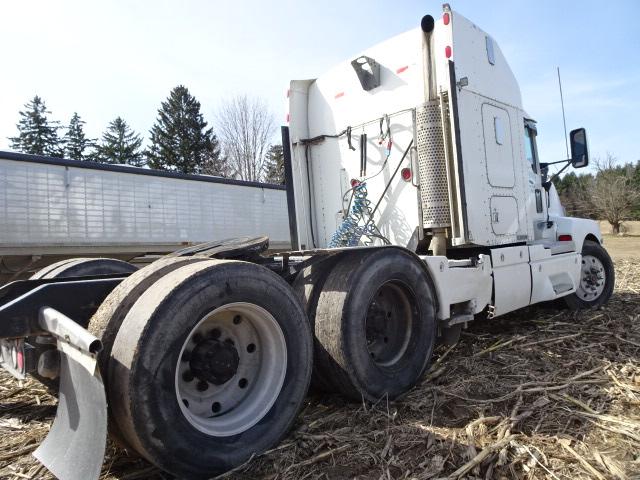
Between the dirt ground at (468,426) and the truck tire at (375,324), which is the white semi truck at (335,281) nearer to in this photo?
the truck tire at (375,324)

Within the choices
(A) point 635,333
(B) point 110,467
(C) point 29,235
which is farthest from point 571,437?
(C) point 29,235

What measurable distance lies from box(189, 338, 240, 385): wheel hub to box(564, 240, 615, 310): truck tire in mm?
5980

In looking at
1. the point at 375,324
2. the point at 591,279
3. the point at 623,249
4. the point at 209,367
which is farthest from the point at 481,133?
the point at 623,249

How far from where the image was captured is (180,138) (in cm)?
5112

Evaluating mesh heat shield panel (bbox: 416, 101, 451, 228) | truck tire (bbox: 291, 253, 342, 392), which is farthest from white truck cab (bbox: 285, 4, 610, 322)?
truck tire (bbox: 291, 253, 342, 392)

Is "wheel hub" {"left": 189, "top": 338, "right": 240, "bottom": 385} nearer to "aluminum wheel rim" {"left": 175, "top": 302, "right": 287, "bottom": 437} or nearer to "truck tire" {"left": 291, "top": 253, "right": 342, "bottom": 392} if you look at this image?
"aluminum wheel rim" {"left": 175, "top": 302, "right": 287, "bottom": 437}

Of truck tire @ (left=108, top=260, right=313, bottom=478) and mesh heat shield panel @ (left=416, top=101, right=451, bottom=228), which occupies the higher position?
mesh heat shield panel @ (left=416, top=101, right=451, bottom=228)

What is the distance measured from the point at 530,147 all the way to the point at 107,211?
891 cm

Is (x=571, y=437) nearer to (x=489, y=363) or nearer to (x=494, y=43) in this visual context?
(x=489, y=363)

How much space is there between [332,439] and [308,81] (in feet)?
15.0

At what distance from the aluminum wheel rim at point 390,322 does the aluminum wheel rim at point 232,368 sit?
114cm

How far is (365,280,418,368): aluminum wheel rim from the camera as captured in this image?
13.0ft

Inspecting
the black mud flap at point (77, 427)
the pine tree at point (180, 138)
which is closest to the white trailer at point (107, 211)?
the black mud flap at point (77, 427)

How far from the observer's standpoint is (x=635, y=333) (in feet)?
18.5
